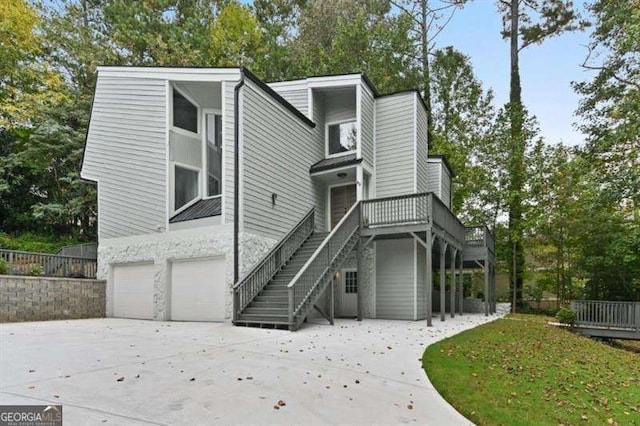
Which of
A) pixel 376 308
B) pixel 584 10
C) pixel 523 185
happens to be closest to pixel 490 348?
pixel 376 308

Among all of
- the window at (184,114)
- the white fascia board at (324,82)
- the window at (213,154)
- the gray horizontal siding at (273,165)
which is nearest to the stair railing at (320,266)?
the gray horizontal siding at (273,165)

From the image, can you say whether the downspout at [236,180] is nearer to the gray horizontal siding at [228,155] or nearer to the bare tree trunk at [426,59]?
the gray horizontal siding at [228,155]

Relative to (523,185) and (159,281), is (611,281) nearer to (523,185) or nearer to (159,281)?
(523,185)

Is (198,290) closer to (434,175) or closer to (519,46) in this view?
(434,175)

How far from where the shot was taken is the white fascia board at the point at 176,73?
36.5ft

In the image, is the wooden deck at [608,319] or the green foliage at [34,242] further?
the green foliage at [34,242]

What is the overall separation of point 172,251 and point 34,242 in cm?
1164

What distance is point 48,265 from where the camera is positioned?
41.1 ft

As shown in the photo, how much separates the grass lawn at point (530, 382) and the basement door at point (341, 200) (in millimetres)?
6797

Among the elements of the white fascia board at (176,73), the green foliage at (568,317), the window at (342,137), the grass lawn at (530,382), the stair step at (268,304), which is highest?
the white fascia board at (176,73)

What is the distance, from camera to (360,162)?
13094 millimetres

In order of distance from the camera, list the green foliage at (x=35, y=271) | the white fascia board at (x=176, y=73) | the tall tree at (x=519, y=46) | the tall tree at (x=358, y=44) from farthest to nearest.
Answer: the tall tree at (x=358, y=44) < the tall tree at (x=519, y=46) < the green foliage at (x=35, y=271) < the white fascia board at (x=176, y=73)

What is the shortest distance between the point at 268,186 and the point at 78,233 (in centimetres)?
1545

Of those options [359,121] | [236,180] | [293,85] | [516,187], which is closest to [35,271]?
[236,180]
